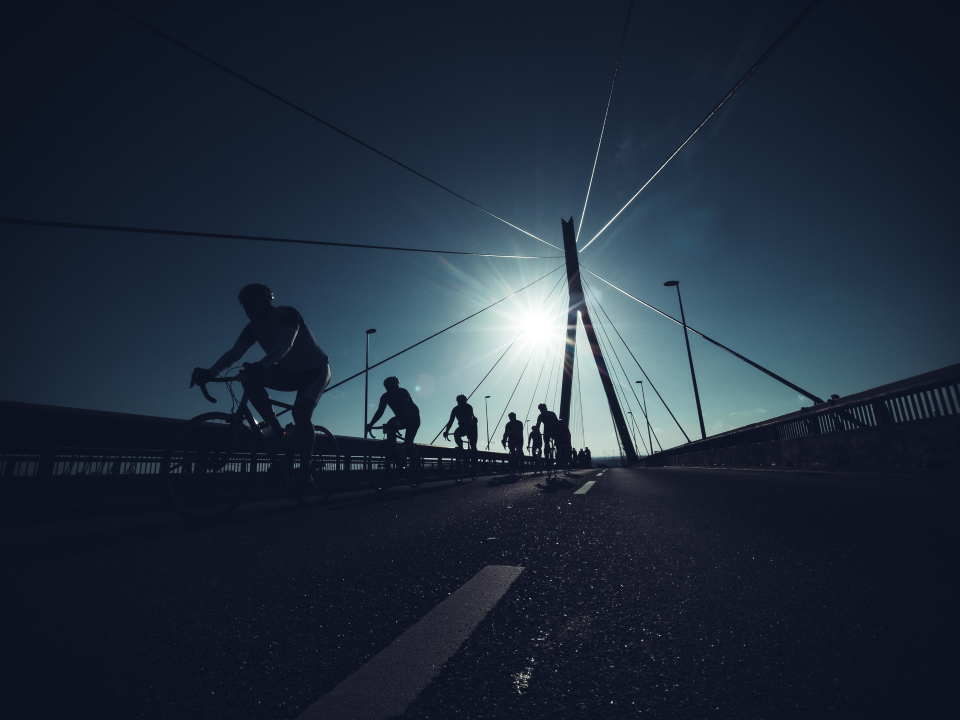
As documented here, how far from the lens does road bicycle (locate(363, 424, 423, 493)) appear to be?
28.6 feet

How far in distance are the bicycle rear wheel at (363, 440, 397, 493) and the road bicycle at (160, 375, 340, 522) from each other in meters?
3.06

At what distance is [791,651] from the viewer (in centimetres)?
137

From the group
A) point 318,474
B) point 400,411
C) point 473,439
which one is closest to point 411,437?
point 400,411

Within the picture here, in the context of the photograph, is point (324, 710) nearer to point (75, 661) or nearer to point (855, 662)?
point (75, 661)

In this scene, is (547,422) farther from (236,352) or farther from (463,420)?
(236,352)

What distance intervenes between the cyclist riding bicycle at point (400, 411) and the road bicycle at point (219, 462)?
13.5 feet

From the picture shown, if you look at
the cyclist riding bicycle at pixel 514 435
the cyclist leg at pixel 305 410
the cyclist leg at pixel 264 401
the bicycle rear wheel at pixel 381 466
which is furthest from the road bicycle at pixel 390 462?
the cyclist riding bicycle at pixel 514 435

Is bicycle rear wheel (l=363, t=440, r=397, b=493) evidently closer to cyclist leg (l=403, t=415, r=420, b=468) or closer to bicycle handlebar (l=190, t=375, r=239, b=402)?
cyclist leg (l=403, t=415, r=420, b=468)

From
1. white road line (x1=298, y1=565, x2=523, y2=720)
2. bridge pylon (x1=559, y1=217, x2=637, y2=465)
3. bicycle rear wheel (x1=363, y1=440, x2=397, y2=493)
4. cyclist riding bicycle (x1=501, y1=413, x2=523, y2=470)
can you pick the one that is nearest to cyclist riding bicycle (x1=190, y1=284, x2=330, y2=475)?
bicycle rear wheel (x1=363, y1=440, x2=397, y2=493)

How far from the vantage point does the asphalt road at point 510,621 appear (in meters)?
1.16

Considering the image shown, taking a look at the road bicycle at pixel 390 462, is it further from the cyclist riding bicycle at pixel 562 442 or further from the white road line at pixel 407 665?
the cyclist riding bicycle at pixel 562 442

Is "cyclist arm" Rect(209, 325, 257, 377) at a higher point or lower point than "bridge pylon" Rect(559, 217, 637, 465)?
lower

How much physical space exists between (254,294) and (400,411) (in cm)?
524

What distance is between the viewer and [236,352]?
486cm
